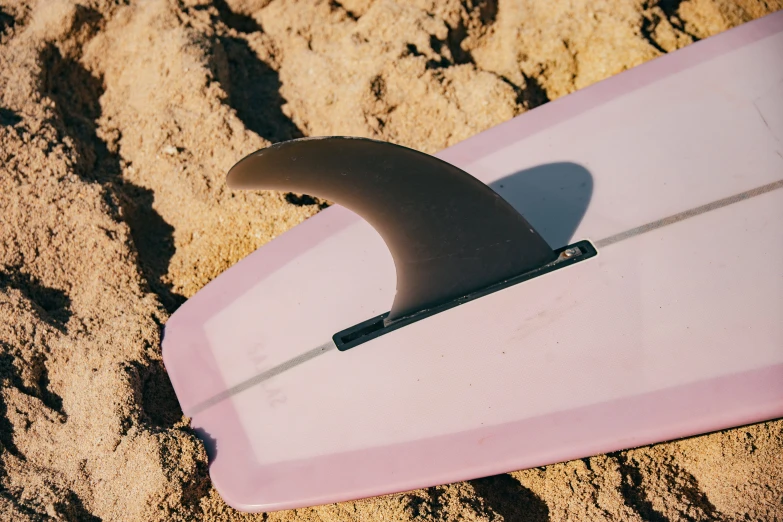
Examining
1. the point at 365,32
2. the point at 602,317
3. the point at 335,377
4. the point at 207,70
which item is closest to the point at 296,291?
the point at 335,377

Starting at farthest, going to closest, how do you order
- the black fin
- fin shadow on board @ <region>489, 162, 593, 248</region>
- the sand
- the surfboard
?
1. fin shadow on board @ <region>489, 162, 593, 248</region>
2. the sand
3. the surfboard
4. the black fin

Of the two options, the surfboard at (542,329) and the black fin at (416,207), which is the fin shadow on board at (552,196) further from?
the black fin at (416,207)

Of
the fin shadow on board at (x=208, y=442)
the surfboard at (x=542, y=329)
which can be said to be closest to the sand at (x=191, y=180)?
the fin shadow on board at (x=208, y=442)

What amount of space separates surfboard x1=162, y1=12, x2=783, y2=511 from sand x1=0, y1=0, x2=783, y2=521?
0.62ft

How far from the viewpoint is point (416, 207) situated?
190 cm

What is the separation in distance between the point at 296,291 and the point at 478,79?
1.27m

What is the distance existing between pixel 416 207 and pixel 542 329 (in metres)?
0.51

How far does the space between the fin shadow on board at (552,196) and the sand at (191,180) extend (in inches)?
22.1

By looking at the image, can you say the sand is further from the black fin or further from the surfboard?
the black fin

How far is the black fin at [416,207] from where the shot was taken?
1748 mm

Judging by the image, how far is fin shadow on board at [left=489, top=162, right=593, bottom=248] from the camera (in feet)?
7.27

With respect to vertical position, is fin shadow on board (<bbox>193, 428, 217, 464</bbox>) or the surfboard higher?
the surfboard

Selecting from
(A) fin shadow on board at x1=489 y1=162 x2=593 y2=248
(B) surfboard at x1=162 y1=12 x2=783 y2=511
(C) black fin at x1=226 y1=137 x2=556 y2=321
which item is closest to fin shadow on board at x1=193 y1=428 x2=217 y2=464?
(B) surfboard at x1=162 y1=12 x2=783 y2=511

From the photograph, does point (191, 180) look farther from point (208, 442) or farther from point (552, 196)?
point (552, 196)
